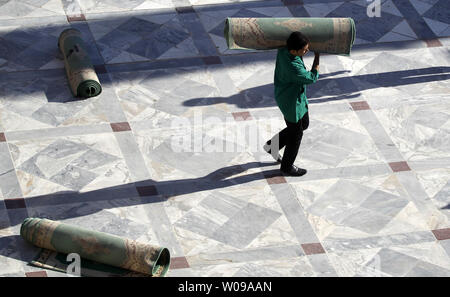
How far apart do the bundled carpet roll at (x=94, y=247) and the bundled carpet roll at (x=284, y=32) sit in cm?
263

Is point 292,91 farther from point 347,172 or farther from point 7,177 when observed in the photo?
point 7,177

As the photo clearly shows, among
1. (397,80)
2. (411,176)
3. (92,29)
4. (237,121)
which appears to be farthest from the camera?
(92,29)

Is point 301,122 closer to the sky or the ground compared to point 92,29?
closer to the ground

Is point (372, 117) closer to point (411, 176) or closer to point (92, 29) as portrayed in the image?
point (411, 176)

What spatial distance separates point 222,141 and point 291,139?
1106 millimetres

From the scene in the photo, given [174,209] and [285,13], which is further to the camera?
[285,13]

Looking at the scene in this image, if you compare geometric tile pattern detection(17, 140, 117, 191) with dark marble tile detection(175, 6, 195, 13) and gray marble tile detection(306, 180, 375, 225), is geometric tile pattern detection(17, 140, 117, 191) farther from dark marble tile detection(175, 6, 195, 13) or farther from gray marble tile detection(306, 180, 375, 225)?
dark marble tile detection(175, 6, 195, 13)

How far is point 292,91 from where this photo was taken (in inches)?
363

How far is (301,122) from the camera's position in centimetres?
955

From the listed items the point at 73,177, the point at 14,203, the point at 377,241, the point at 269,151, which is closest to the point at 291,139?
the point at 269,151

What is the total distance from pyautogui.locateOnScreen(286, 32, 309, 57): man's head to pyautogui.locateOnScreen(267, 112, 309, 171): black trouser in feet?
2.84

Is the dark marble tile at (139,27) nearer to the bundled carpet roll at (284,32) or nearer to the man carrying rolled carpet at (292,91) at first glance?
the bundled carpet roll at (284,32)
